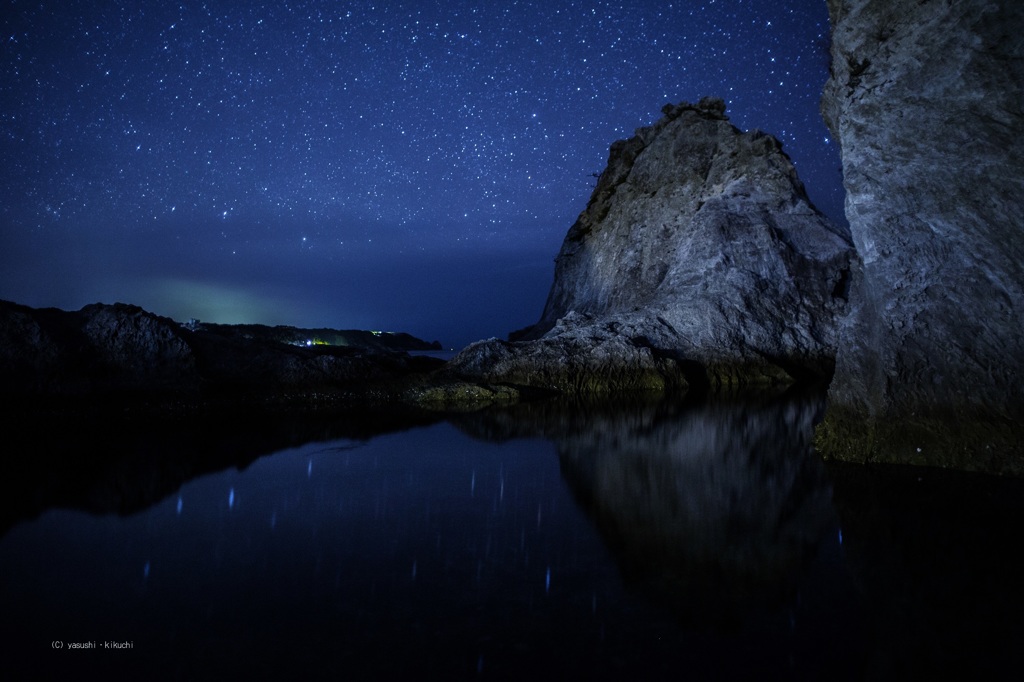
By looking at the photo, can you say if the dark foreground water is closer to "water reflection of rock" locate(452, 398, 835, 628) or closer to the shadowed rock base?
"water reflection of rock" locate(452, 398, 835, 628)

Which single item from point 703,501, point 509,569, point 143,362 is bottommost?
point 509,569

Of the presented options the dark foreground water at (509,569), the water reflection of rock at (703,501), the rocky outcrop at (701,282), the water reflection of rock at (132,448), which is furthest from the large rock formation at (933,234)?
the rocky outcrop at (701,282)

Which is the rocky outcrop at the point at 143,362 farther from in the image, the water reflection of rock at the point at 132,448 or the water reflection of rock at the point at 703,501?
the water reflection of rock at the point at 703,501

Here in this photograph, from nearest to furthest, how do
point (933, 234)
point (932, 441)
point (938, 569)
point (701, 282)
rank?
point (938, 569) → point (932, 441) → point (933, 234) → point (701, 282)

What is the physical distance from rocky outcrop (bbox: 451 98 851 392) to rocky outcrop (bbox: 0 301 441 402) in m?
4.46

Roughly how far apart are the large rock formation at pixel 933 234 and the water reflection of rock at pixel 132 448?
8528 mm

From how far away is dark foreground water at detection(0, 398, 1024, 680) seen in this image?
2.82 metres

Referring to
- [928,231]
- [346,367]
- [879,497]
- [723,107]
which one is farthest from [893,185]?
[723,107]

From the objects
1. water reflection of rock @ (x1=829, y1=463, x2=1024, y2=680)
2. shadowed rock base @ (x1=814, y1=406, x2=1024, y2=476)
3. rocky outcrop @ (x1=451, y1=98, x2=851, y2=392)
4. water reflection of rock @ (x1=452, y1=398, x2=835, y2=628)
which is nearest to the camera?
water reflection of rock @ (x1=829, y1=463, x2=1024, y2=680)

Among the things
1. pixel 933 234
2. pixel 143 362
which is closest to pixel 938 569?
pixel 933 234

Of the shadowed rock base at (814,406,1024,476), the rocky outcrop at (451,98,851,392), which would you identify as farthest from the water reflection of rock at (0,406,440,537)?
the shadowed rock base at (814,406,1024,476)

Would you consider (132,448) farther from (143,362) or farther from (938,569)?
(938,569)

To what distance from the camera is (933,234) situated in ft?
21.6

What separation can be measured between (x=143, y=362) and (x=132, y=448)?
16.1 feet
